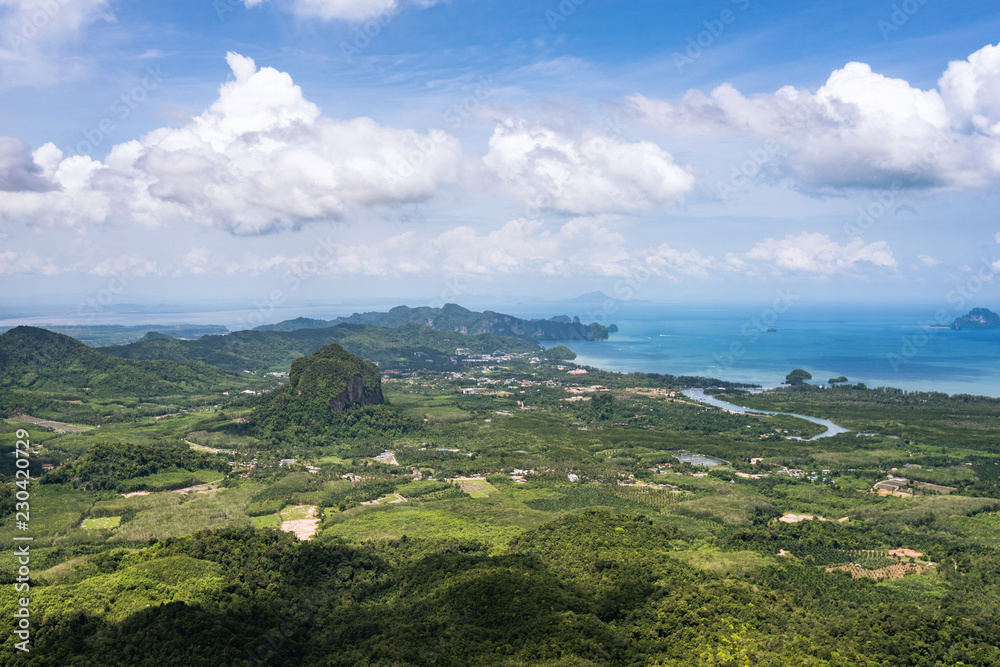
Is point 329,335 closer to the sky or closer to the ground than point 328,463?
closer to the sky

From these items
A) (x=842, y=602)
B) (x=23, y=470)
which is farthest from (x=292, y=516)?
(x=842, y=602)

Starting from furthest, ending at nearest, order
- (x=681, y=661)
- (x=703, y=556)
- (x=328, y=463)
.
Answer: (x=328, y=463) → (x=703, y=556) → (x=681, y=661)

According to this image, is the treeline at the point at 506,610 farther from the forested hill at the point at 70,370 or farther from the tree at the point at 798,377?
the tree at the point at 798,377

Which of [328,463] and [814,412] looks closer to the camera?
[328,463]

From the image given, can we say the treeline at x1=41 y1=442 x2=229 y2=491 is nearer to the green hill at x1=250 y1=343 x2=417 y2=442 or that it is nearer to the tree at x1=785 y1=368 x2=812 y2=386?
the green hill at x1=250 y1=343 x2=417 y2=442

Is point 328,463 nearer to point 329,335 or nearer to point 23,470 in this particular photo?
point 23,470

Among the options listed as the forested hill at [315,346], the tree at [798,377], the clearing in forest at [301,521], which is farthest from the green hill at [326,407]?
the tree at [798,377]
